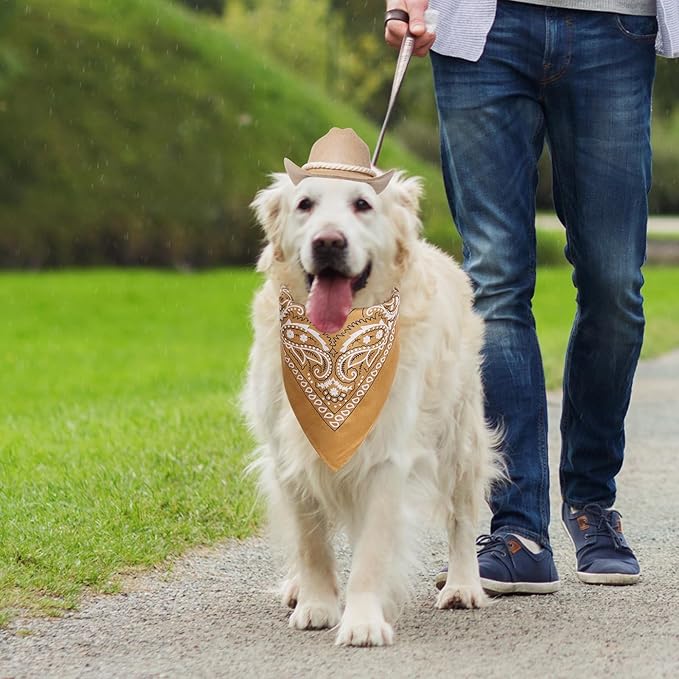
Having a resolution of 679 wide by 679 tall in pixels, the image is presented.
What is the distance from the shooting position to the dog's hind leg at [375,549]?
3916mm

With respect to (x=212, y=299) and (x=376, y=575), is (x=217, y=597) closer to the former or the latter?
(x=376, y=575)

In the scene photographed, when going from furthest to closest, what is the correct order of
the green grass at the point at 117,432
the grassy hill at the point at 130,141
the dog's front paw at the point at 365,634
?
1. the grassy hill at the point at 130,141
2. the green grass at the point at 117,432
3. the dog's front paw at the point at 365,634

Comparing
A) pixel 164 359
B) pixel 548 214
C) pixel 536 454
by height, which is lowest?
pixel 548 214

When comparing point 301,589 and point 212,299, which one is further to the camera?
point 212,299

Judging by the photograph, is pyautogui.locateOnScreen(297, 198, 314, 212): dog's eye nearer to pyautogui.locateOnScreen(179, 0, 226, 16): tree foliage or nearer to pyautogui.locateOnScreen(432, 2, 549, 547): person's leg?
pyautogui.locateOnScreen(432, 2, 549, 547): person's leg

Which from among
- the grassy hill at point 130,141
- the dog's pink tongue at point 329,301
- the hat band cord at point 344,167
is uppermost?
the hat band cord at point 344,167

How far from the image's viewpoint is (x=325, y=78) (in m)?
49.3

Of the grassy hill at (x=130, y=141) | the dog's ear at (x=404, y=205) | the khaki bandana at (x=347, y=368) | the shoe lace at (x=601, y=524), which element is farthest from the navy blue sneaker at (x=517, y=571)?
the grassy hill at (x=130, y=141)

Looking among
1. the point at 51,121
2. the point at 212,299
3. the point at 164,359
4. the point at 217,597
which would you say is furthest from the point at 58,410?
the point at 51,121

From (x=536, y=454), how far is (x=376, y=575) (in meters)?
0.94

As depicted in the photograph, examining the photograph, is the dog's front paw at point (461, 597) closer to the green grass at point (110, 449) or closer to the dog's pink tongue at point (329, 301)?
the dog's pink tongue at point (329, 301)

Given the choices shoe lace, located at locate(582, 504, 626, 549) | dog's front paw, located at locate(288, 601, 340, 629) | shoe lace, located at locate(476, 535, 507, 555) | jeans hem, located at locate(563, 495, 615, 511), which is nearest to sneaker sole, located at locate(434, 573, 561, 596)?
shoe lace, located at locate(476, 535, 507, 555)

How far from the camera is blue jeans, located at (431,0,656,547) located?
14.8 feet

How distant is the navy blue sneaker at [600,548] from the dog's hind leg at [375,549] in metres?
0.85
